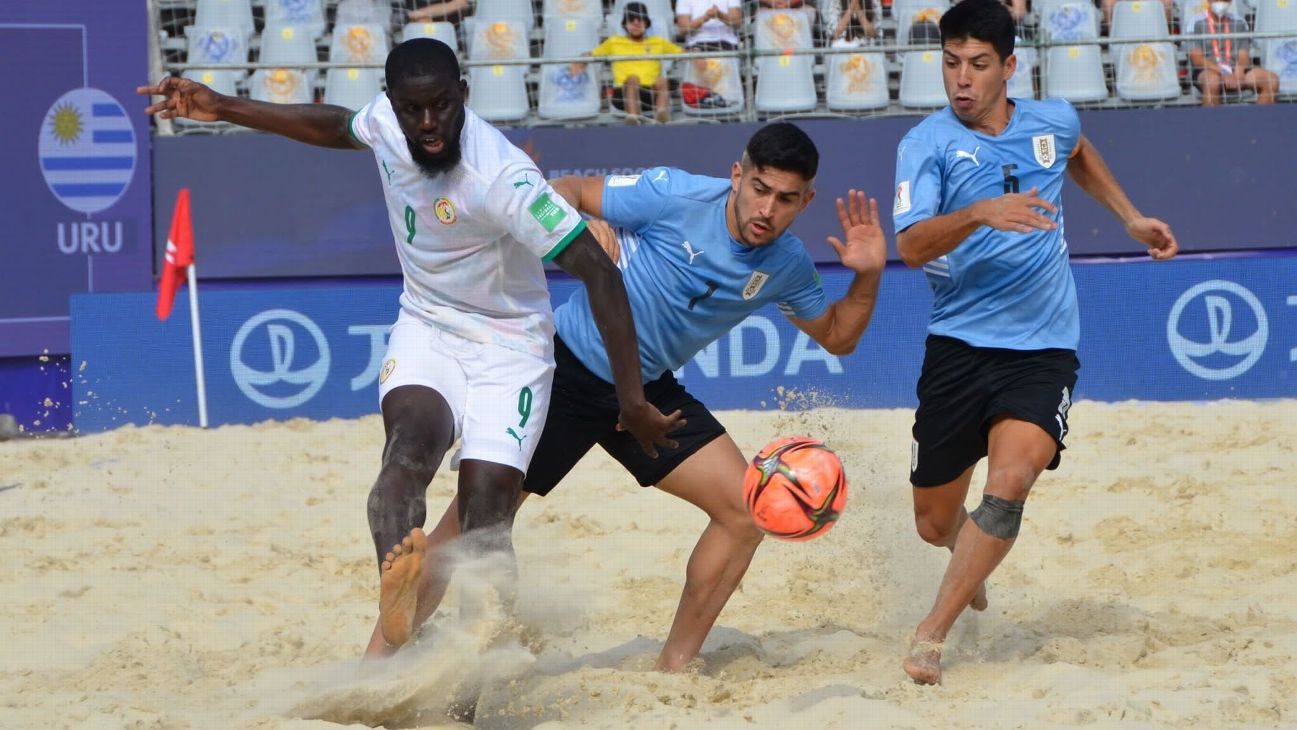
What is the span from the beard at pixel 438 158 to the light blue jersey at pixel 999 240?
152 centimetres

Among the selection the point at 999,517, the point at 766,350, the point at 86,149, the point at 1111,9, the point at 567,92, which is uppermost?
the point at 1111,9

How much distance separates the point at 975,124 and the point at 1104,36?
7.01 m

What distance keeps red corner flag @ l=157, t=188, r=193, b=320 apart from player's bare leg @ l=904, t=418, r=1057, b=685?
646 centimetres

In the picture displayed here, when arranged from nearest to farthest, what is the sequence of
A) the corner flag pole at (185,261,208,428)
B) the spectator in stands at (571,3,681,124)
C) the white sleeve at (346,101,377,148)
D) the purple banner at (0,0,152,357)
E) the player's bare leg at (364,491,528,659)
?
the player's bare leg at (364,491,528,659)
the white sleeve at (346,101,377,148)
the corner flag pole at (185,261,208,428)
the purple banner at (0,0,152,357)
the spectator in stands at (571,3,681,124)

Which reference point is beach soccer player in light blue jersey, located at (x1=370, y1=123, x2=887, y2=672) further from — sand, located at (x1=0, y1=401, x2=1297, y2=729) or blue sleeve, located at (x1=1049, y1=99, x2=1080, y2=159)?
blue sleeve, located at (x1=1049, y1=99, x2=1080, y2=159)

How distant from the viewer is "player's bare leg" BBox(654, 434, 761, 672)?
4.66 m

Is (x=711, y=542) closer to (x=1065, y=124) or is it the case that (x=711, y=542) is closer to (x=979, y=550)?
(x=979, y=550)

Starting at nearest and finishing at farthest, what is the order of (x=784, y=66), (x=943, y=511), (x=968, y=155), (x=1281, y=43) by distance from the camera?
1. (x=968, y=155)
2. (x=943, y=511)
3. (x=1281, y=43)
4. (x=784, y=66)

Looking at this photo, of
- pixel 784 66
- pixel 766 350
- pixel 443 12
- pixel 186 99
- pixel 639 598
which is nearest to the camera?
pixel 186 99

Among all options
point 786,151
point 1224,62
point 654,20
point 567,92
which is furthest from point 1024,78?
point 786,151

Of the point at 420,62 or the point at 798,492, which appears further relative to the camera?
the point at 798,492

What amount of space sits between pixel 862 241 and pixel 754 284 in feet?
1.28

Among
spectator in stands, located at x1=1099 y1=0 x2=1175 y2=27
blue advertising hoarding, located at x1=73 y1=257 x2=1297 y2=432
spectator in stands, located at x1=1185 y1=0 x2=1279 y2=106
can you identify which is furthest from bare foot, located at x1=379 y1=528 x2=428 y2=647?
spectator in stands, located at x1=1099 y1=0 x2=1175 y2=27

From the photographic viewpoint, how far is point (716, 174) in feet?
32.8
